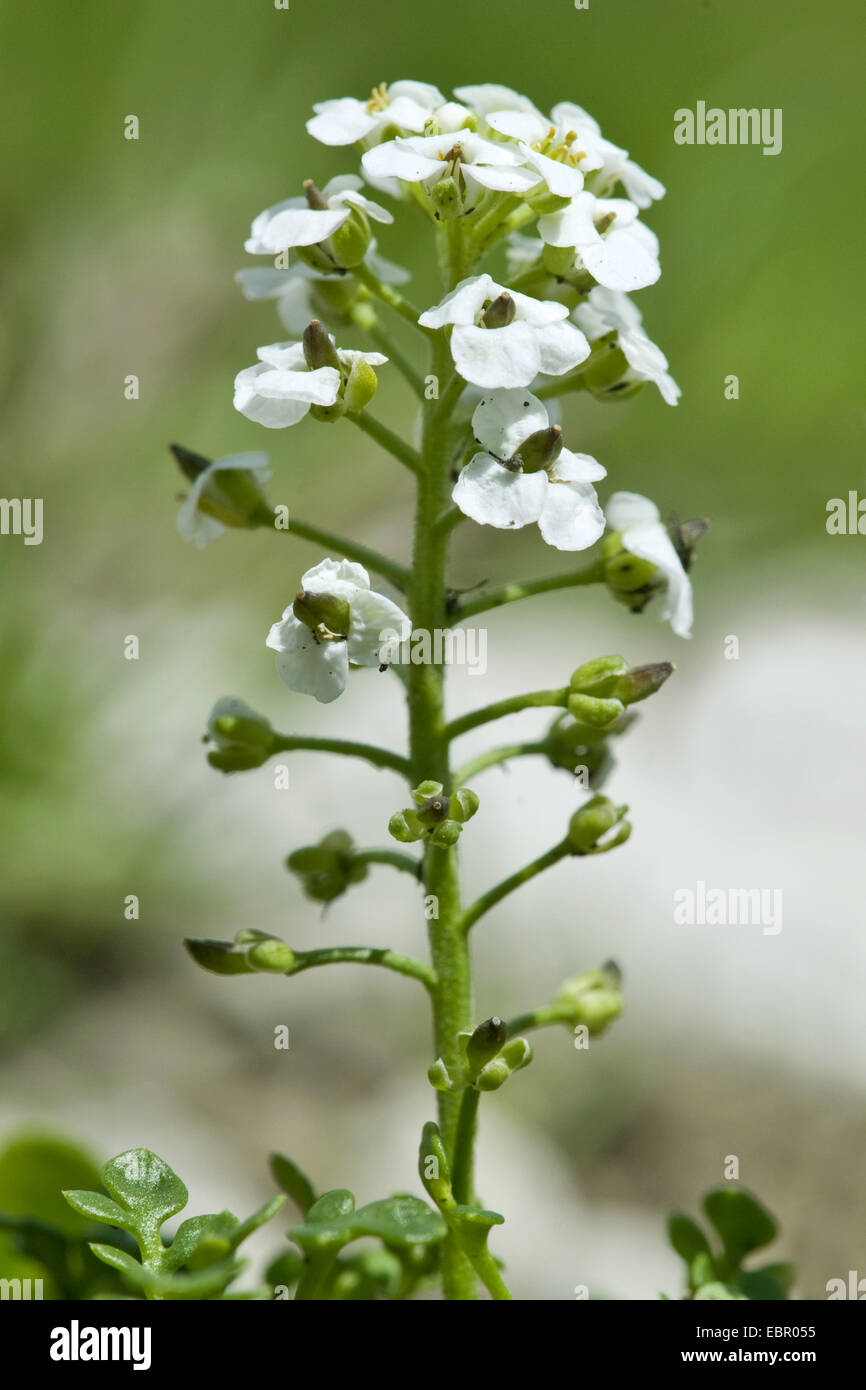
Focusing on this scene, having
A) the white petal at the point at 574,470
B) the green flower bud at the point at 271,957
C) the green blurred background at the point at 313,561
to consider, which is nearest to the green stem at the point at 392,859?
the green flower bud at the point at 271,957

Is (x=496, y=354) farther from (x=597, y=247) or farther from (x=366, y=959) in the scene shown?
(x=366, y=959)

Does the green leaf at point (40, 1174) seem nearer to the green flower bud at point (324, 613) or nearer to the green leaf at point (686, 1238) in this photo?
the green leaf at point (686, 1238)

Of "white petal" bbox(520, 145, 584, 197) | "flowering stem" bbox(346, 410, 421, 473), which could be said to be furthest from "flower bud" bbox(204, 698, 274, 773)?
"white petal" bbox(520, 145, 584, 197)

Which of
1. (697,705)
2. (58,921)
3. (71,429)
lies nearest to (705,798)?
(697,705)

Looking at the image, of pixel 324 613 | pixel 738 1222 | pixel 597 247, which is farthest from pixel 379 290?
pixel 738 1222
